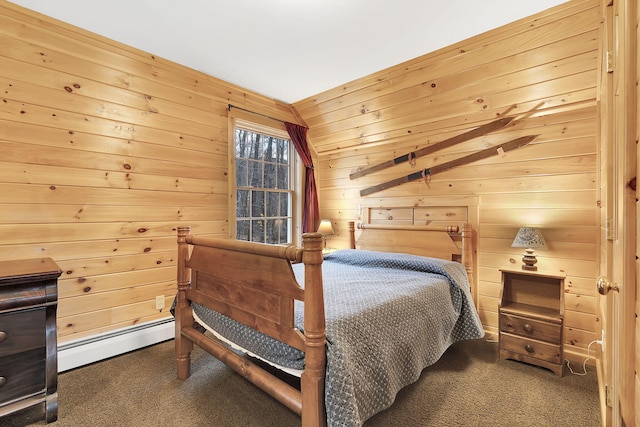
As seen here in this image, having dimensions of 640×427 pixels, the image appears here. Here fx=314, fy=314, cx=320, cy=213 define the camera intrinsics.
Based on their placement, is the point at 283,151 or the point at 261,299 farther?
the point at 283,151

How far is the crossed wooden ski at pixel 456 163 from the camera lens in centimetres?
268

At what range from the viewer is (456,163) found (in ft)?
9.94

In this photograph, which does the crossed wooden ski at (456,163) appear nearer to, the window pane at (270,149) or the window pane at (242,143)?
the window pane at (270,149)

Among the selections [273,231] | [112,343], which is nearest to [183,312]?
[112,343]

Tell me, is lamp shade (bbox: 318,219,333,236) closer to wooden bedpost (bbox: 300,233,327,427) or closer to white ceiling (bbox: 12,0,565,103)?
white ceiling (bbox: 12,0,565,103)

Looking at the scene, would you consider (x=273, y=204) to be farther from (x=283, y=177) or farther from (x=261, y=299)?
(x=261, y=299)

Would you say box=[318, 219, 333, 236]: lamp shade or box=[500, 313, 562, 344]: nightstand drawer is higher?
box=[318, 219, 333, 236]: lamp shade

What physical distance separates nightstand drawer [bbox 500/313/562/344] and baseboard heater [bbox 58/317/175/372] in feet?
9.22

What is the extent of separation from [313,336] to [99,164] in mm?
2265

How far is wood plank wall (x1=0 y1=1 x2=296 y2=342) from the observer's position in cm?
214

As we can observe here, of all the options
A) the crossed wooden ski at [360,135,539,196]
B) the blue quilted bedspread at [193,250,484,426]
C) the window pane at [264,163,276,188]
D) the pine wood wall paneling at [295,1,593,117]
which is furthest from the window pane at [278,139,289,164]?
the blue quilted bedspread at [193,250,484,426]

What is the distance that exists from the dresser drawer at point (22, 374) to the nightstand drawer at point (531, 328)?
9.99 ft

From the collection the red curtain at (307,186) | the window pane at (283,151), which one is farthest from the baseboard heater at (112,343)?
the window pane at (283,151)

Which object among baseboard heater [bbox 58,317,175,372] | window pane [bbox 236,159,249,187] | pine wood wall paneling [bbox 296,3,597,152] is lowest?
baseboard heater [bbox 58,317,175,372]
